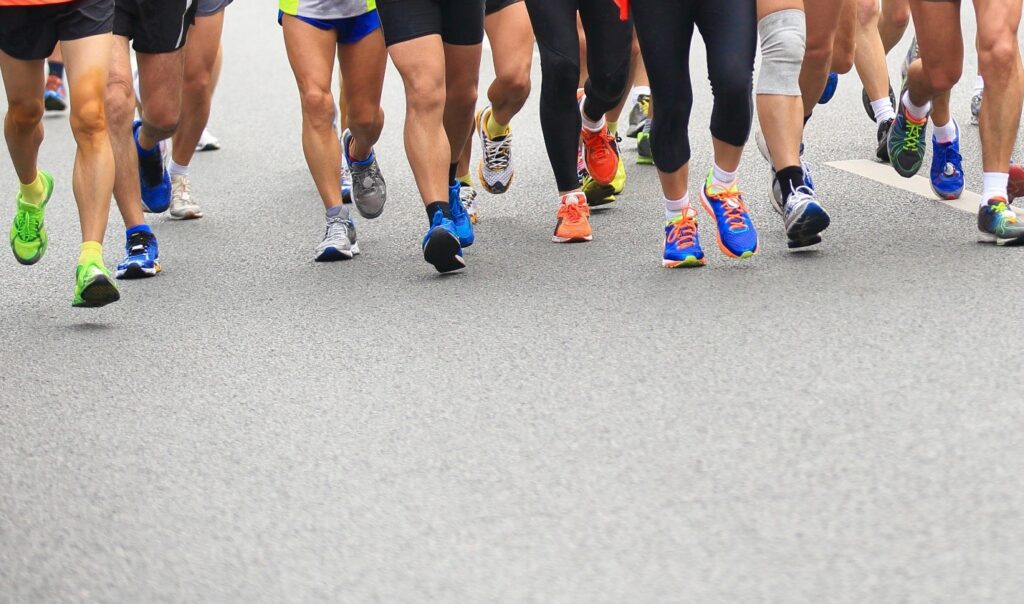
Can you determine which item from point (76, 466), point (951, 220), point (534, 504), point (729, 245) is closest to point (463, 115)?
point (729, 245)

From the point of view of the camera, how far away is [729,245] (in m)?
5.75

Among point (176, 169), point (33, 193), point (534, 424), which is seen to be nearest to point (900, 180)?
point (176, 169)

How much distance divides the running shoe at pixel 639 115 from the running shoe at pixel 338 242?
258 centimetres

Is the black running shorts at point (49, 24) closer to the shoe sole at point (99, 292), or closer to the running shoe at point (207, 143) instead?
the shoe sole at point (99, 292)

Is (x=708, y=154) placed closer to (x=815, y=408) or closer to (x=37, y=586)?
(x=815, y=408)

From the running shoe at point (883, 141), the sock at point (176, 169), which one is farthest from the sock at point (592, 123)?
the sock at point (176, 169)

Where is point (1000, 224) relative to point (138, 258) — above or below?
above

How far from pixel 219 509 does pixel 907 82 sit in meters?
4.17

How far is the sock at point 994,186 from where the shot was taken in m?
5.76

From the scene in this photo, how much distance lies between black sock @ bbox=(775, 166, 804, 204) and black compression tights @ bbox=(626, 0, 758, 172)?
0.23m

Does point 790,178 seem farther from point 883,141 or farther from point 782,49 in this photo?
point 883,141

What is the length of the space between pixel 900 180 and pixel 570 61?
200 cm

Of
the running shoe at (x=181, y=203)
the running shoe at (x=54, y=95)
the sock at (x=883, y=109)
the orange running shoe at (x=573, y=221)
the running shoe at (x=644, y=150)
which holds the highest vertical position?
the sock at (x=883, y=109)

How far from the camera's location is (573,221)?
6668 millimetres
